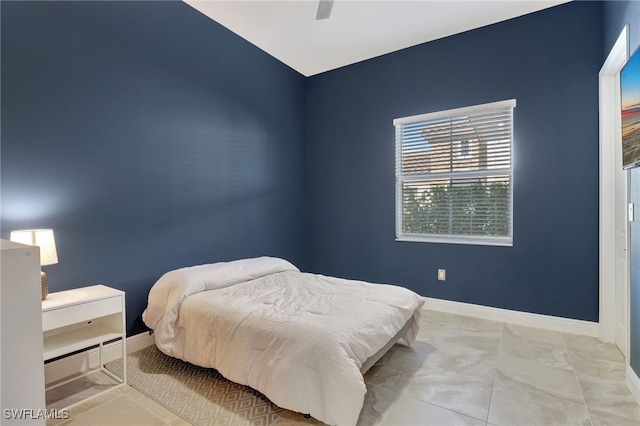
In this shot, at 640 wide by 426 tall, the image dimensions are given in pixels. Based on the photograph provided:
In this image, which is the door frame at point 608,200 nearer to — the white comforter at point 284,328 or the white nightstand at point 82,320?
the white comforter at point 284,328

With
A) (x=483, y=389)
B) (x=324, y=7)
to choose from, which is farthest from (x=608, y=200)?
(x=324, y=7)

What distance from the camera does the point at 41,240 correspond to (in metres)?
1.85

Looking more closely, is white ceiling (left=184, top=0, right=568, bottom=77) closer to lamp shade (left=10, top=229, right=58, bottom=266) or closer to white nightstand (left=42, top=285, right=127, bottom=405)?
lamp shade (left=10, top=229, right=58, bottom=266)

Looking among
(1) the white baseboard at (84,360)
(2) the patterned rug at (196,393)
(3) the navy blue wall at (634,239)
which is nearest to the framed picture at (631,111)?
(3) the navy blue wall at (634,239)

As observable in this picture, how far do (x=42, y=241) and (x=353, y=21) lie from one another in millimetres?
3155

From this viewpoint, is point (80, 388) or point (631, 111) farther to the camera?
point (80, 388)

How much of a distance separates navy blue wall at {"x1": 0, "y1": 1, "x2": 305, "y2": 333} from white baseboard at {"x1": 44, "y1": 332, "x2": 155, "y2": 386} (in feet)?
0.50

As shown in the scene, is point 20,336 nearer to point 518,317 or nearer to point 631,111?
point 631,111

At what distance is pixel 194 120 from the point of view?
119 inches

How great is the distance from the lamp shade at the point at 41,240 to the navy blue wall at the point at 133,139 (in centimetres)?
20

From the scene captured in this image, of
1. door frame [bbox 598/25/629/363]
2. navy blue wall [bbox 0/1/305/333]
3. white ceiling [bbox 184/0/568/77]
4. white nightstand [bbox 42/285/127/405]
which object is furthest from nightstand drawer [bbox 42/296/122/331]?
door frame [bbox 598/25/629/363]

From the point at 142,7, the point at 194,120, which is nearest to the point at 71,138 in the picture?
the point at 194,120

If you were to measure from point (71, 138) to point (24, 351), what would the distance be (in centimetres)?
165

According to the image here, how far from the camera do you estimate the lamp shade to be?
1818mm
